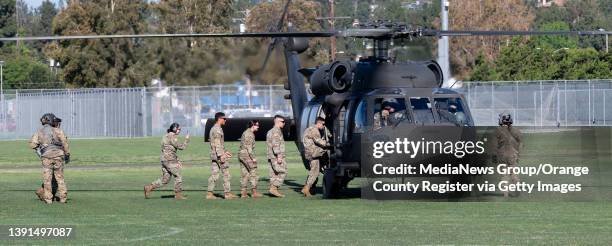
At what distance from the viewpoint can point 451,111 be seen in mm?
22734

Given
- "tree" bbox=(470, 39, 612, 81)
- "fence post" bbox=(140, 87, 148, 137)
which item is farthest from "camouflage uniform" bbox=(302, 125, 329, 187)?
"tree" bbox=(470, 39, 612, 81)

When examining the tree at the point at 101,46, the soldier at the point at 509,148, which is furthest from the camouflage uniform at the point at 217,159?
the tree at the point at 101,46

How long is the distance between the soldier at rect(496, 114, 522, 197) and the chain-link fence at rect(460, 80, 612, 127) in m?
33.1

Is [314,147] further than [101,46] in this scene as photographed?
No

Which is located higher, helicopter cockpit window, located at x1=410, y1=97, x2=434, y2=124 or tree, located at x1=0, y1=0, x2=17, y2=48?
tree, located at x1=0, y1=0, x2=17, y2=48

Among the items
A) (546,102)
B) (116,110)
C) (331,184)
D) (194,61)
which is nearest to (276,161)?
(331,184)

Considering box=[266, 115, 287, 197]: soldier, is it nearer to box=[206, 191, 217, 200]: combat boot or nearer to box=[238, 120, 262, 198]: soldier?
box=[238, 120, 262, 198]: soldier

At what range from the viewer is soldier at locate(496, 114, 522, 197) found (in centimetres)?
2147

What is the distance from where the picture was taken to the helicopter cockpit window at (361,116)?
2290 cm

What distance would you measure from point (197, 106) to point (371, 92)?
42.9 meters

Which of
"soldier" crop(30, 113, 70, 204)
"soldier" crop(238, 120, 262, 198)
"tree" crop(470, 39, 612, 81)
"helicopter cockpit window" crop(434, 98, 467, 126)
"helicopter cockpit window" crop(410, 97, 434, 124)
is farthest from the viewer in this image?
"tree" crop(470, 39, 612, 81)

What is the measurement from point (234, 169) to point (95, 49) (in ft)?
63.1

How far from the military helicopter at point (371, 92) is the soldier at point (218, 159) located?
1.97 meters

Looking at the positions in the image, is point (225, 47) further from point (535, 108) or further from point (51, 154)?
point (535, 108)
